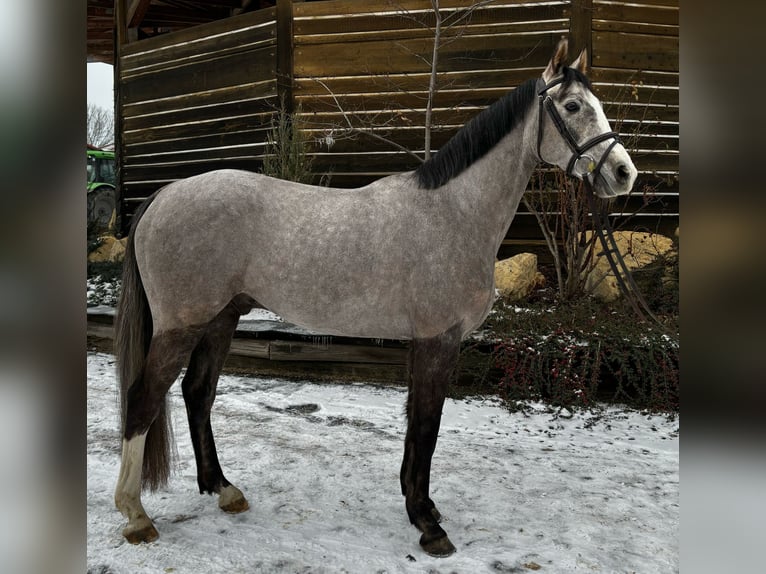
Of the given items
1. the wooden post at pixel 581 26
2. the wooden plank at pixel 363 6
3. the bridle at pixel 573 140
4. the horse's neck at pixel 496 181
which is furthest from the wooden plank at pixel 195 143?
the bridle at pixel 573 140

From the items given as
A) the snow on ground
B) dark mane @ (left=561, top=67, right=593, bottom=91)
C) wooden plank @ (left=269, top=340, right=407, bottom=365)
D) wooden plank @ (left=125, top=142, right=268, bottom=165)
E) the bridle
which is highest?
wooden plank @ (left=125, top=142, right=268, bottom=165)

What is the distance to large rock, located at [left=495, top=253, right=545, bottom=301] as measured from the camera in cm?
513

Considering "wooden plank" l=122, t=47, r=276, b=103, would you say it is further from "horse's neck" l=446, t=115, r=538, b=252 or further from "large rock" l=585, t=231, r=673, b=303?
"horse's neck" l=446, t=115, r=538, b=252

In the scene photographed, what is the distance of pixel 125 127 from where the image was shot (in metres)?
8.16

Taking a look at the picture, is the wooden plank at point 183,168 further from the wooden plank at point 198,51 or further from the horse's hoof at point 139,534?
the horse's hoof at point 139,534

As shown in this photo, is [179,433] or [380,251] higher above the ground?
[380,251]

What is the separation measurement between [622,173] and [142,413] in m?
2.15

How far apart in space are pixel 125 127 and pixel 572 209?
22.1 ft

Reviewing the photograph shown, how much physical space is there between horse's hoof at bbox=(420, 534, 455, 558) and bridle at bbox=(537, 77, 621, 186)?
61.6 inches

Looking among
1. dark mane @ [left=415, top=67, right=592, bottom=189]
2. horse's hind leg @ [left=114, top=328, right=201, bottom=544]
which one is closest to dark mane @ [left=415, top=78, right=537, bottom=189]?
dark mane @ [left=415, top=67, right=592, bottom=189]
